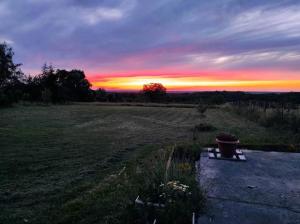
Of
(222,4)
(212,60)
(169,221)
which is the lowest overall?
(169,221)

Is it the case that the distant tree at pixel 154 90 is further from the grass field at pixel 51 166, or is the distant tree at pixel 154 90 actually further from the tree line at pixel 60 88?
the grass field at pixel 51 166

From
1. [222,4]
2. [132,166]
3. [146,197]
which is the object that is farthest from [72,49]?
[146,197]

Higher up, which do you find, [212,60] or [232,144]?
[212,60]

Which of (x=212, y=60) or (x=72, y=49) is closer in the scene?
(x=212, y=60)

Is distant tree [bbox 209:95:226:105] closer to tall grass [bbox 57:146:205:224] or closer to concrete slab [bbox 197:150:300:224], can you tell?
concrete slab [bbox 197:150:300:224]

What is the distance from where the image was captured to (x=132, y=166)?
15.9 ft

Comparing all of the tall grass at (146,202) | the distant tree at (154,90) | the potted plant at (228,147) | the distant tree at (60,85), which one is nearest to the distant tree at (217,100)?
the distant tree at (154,90)

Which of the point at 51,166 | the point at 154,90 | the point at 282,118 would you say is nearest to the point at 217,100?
the point at 282,118

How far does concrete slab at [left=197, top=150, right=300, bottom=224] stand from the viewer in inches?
100

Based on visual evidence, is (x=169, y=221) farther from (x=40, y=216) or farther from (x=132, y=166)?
(x=132, y=166)

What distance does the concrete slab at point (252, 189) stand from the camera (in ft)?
8.36

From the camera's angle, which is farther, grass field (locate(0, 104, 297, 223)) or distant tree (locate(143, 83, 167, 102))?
distant tree (locate(143, 83, 167, 102))

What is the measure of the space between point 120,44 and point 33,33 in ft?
14.1

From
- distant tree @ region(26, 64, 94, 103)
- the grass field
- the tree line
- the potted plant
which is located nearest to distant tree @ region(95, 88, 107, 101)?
the tree line
